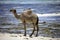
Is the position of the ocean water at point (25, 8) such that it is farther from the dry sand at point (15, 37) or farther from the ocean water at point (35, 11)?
the dry sand at point (15, 37)

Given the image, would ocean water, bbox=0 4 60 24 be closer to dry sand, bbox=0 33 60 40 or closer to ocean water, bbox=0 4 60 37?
ocean water, bbox=0 4 60 37

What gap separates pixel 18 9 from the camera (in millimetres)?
4664

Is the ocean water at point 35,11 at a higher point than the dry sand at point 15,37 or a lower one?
higher

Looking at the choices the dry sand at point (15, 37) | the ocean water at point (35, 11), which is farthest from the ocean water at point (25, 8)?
the dry sand at point (15, 37)

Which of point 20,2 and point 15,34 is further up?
point 20,2

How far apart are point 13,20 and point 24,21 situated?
0.12 metres

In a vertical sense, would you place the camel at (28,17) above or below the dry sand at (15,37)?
above

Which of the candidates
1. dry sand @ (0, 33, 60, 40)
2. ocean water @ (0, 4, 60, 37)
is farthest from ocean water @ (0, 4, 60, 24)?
dry sand @ (0, 33, 60, 40)

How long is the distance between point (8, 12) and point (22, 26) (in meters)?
0.20

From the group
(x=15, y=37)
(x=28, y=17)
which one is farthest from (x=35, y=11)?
(x=15, y=37)

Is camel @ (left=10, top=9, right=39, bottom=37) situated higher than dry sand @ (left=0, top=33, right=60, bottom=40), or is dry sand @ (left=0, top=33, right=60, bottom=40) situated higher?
camel @ (left=10, top=9, right=39, bottom=37)

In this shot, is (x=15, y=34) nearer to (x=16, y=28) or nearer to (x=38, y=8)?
(x=16, y=28)

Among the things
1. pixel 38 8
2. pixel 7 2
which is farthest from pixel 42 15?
pixel 7 2

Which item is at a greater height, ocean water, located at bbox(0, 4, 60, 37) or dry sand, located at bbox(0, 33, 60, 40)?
ocean water, located at bbox(0, 4, 60, 37)
